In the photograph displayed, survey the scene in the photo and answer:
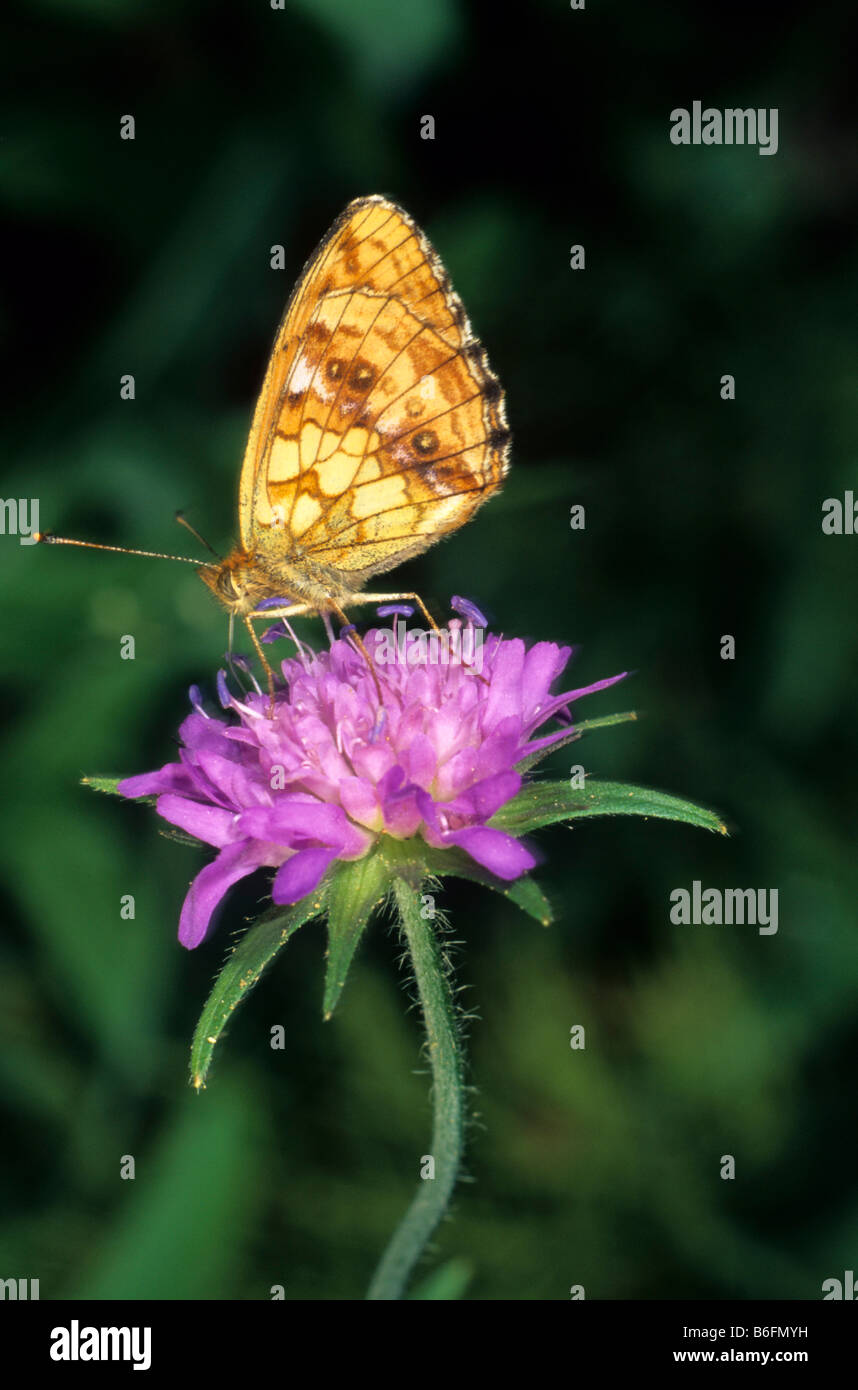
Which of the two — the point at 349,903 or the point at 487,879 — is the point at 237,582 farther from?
the point at 487,879

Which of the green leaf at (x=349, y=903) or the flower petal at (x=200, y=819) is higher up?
the flower petal at (x=200, y=819)

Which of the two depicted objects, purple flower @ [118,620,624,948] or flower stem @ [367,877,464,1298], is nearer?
flower stem @ [367,877,464,1298]

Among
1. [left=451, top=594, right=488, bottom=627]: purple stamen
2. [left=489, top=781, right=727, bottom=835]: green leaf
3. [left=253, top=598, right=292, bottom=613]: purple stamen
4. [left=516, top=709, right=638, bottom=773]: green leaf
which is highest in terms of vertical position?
[left=253, top=598, right=292, bottom=613]: purple stamen

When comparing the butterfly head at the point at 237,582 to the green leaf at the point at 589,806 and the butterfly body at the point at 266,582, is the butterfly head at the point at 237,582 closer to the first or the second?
the butterfly body at the point at 266,582

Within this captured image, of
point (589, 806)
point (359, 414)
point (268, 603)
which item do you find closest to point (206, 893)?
point (589, 806)

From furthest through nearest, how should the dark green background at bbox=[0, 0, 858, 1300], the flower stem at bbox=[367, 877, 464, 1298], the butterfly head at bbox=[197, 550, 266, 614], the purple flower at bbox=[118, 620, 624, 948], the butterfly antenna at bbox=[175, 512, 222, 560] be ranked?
the dark green background at bbox=[0, 0, 858, 1300] < the butterfly antenna at bbox=[175, 512, 222, 560] < the butterfly head at bbox=[197, 550, 266, 614] < the purple flower at bbox=[118, 620, 624, 948] < the flower stem at bbox=[367, 877, 464, 1298]

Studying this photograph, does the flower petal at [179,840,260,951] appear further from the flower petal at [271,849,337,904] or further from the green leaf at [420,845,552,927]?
the green leaf at [420,845,552,927]

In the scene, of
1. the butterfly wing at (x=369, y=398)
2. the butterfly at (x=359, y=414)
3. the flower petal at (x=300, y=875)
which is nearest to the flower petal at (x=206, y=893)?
the flower petal at (x=300, y=875)

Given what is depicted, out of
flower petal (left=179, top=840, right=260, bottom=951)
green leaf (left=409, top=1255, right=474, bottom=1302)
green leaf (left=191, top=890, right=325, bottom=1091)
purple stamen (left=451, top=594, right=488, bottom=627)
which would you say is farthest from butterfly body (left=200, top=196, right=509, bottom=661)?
green leaf (left=409, top=1255, right=474, bottom=1302)
